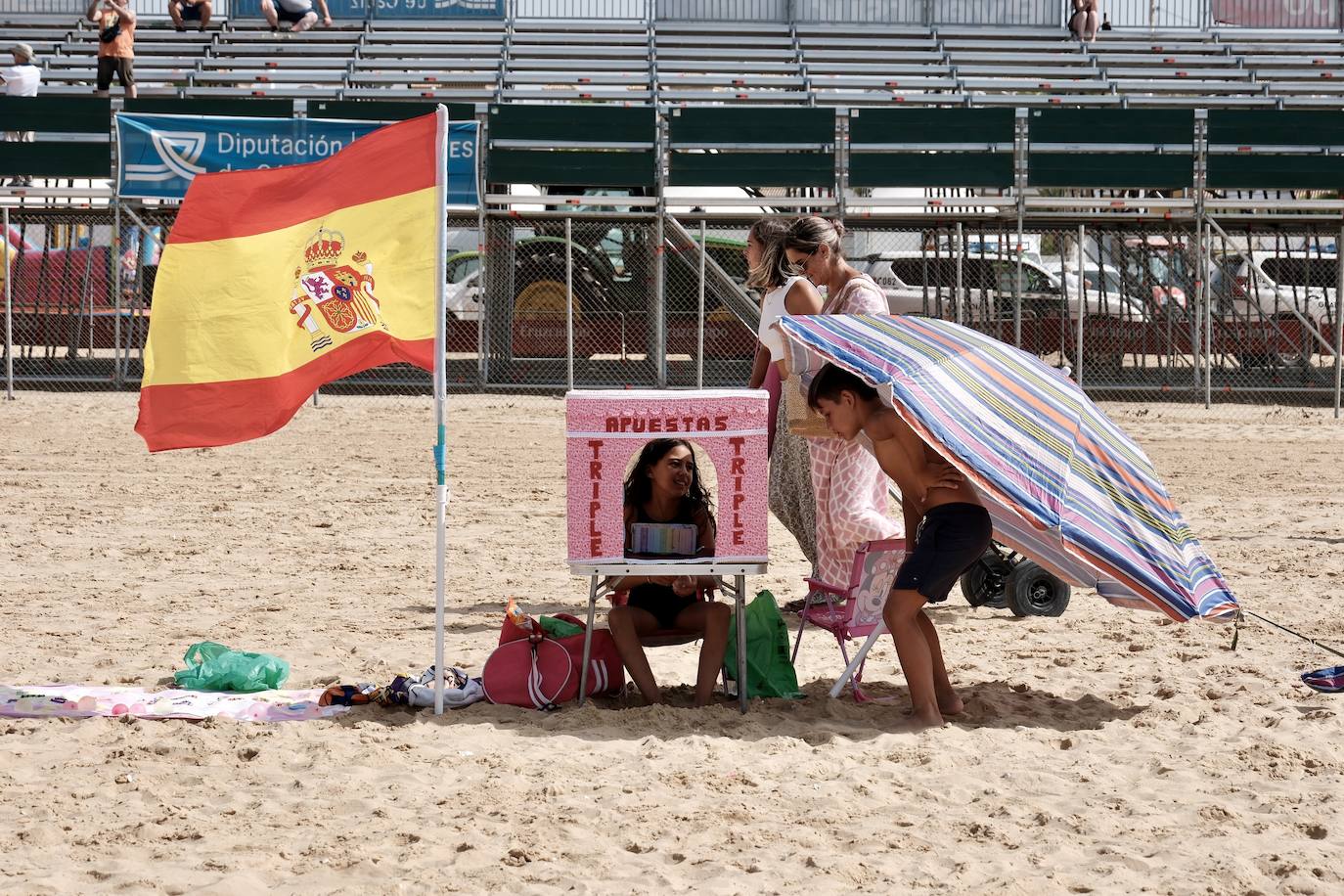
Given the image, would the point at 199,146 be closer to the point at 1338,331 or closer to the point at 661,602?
the point at 1338,331

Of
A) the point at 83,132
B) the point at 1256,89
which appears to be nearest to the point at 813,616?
the point at 83,132

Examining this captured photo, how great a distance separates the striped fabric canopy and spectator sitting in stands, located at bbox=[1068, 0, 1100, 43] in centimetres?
2064

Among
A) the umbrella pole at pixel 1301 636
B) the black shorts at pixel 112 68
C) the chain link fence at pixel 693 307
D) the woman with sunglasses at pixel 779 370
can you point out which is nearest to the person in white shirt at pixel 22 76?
the black shorts at pixel 112 68

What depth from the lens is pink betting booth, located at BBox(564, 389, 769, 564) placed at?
5484 millimetres

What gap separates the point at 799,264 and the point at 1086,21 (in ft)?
65.4

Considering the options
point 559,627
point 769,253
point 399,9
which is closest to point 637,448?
point 559,627

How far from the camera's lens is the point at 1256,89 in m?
22.5

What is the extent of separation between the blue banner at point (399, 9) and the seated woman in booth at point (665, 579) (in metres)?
20.4

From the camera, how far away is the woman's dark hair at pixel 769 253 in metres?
6.96

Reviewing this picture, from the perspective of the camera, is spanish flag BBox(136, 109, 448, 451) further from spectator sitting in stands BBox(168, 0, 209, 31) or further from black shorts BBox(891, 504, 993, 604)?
spectator sitting in stands BBox(168, 0, 209, 31)

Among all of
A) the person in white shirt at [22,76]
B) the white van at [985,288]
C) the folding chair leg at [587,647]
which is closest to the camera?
the folding chair leg at [587,647]

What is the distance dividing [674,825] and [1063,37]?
2308 cm

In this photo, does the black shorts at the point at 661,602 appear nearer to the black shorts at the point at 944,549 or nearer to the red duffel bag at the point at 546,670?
the red duffel bag at the point at 546,670

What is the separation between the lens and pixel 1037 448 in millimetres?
5504
